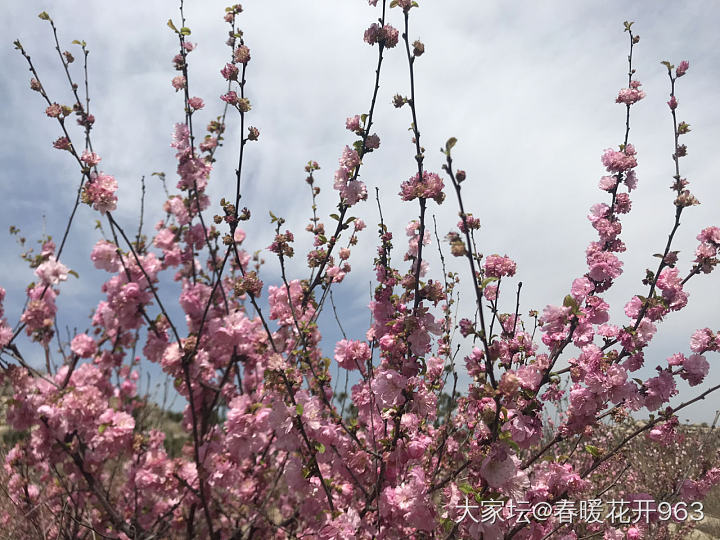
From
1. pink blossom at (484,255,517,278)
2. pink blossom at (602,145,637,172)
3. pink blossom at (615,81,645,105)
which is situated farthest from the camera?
pink blossom at (615,81,645,105)

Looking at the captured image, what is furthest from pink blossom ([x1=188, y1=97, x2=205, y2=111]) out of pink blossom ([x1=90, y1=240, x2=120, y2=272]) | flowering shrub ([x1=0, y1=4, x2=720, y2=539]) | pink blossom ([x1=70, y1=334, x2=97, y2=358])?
pink blossom ([x1=70, y1=334, x2=97, y2=358])

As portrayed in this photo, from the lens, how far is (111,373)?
3.00m

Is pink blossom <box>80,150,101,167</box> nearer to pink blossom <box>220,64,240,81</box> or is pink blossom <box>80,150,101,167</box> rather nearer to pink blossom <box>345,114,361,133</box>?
pink blossom <box>220,64,240,81</box>

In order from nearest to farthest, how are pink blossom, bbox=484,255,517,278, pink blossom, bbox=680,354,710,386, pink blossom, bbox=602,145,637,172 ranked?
pink blossom, bbox=680,354,710,386
pink blossom, bbox=484,255,517,278
pink blossom, bbox=602,145,637,172

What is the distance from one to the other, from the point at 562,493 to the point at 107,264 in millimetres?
2737

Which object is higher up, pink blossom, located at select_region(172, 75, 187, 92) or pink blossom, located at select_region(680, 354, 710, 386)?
pink blossom, located at select_region(172, 75, 187, 92)

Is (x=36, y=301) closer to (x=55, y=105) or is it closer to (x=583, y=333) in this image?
(x=55, y=105)

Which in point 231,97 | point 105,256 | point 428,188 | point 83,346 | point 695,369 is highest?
point 231,97

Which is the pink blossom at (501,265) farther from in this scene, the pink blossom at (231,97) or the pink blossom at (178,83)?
the pink blossom at (178,83)

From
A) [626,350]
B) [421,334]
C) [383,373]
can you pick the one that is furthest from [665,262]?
[383,373]

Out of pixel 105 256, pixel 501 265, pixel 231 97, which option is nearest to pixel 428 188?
pixel 501 265

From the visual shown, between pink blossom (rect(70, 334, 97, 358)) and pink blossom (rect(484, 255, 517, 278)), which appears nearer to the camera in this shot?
pink blossom (rect(70, 334, 97, 358))

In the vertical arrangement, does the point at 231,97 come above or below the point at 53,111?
below

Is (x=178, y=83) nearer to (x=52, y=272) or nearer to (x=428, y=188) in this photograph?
(x=52, y=272)
